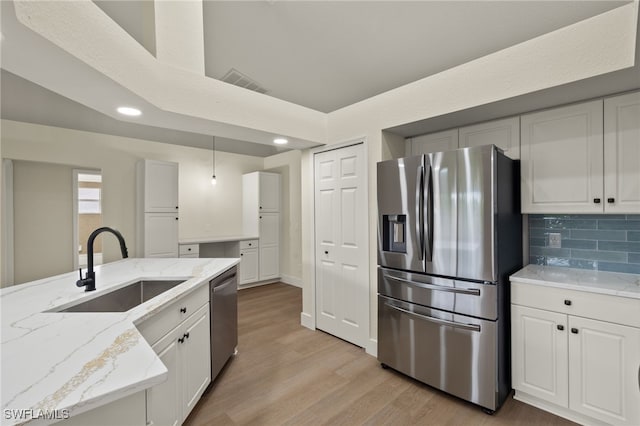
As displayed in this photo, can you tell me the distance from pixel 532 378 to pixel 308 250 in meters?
2.34

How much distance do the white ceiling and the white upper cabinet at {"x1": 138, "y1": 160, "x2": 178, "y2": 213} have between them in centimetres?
129

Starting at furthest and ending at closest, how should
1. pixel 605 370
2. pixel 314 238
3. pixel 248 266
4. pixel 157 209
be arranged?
pixel 248 266 < pixel 157 209 < pixel 314 238 < pixel 605 370

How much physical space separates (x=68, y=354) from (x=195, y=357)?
113 centimetres

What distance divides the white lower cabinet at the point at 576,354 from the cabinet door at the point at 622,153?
2.21 ft

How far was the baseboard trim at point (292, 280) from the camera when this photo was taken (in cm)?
539

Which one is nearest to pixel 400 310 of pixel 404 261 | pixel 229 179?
pixel 404 261

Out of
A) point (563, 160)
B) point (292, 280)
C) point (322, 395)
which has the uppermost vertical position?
point (563, 160)

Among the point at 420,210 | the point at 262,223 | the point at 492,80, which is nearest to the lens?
the point at 492,80

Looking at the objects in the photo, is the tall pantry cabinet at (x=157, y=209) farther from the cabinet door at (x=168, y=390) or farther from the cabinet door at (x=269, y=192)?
the cabinet door at (x=168, y=390)

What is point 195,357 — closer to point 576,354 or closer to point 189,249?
point 576,354

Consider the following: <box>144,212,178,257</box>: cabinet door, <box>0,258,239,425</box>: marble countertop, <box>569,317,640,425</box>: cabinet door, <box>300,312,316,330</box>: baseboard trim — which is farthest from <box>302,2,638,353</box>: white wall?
<box>144,212,178,257</box>: cabinet door

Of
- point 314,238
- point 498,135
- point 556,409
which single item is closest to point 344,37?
point 498,135

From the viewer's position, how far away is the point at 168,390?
1.58 meters

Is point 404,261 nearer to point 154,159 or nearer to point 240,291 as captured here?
point 240,291
